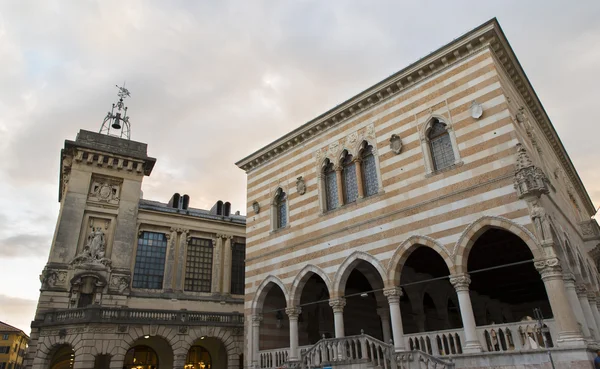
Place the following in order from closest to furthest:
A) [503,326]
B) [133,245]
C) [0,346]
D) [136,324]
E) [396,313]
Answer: [503,326], [396,313], [136,324], [133,245], [0,346]

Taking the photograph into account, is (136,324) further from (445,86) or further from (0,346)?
(0,346)

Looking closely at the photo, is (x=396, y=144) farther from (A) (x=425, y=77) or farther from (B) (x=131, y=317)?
(B) (x=131, y=317)

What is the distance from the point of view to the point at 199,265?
30078mm

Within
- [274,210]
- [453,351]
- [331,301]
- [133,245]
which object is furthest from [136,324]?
[453,351]

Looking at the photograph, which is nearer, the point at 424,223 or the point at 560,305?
the point at 560,305

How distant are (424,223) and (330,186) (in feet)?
17.7

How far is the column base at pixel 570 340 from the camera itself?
10758mm

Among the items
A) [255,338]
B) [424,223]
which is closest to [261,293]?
[255,338]

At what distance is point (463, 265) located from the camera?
13.2 metres

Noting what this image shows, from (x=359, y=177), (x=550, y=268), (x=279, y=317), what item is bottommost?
(x=550, y=268)

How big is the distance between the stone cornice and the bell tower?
34.9 ft

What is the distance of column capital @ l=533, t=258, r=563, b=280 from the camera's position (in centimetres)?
1150

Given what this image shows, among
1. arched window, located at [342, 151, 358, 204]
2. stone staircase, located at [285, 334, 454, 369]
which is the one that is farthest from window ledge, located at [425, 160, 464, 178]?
stone staircase, located at [285, 334, 454, 369]

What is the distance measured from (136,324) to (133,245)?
6580 millimetres
